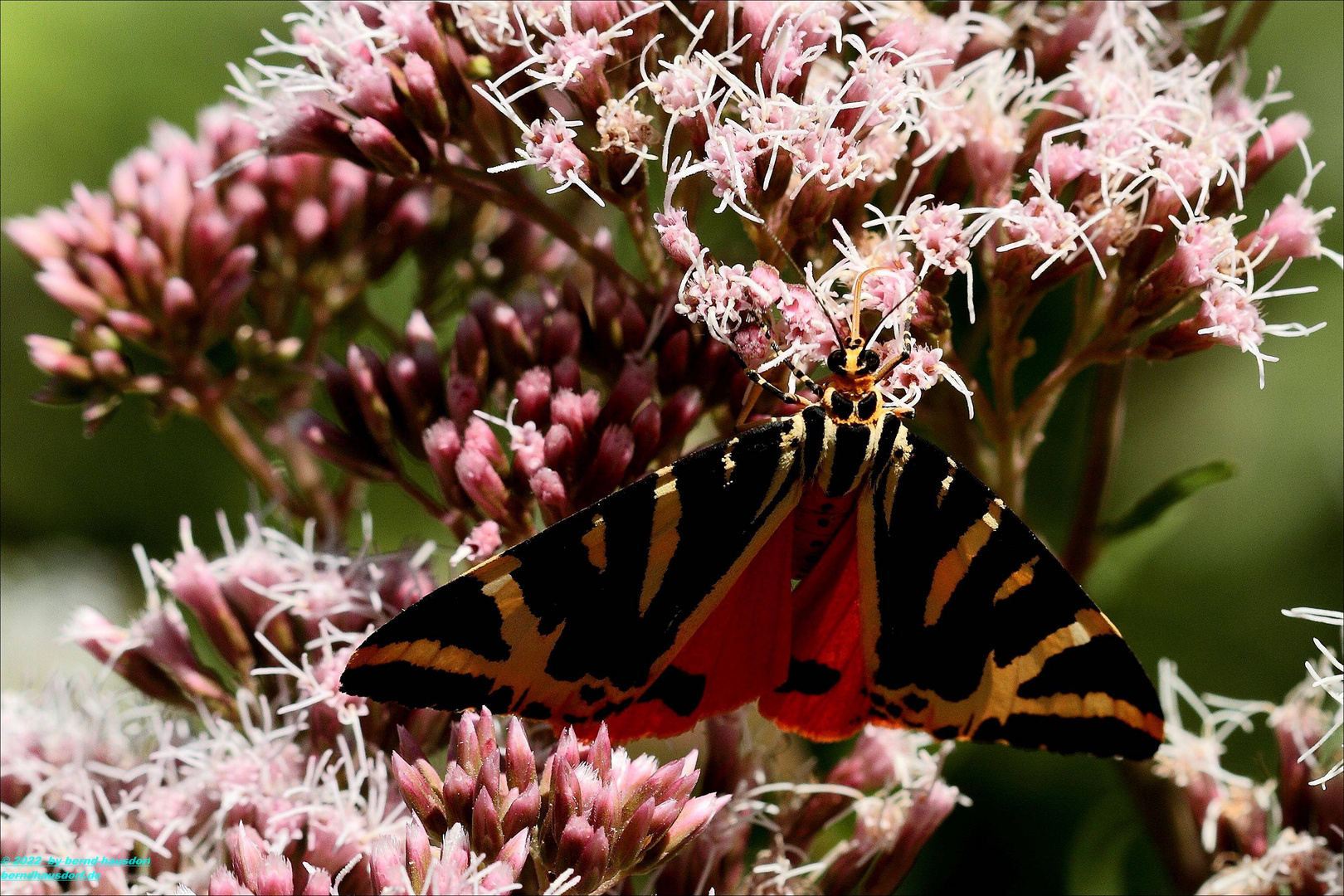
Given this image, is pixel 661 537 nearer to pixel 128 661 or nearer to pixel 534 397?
pixel 534 397

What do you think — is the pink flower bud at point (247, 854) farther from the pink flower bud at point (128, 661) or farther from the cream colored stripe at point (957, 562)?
the cream colored stripe at point (957, 562)

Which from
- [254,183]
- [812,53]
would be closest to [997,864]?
[812,53]

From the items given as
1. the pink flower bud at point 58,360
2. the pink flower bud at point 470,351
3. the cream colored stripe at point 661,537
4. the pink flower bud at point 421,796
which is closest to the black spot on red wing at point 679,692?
the cream colored stripe at point 661,537

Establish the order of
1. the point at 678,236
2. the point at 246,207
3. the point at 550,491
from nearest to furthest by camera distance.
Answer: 1. the point at 678,236
2. the point at 550,491
3. the point at 246,207

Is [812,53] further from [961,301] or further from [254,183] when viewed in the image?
[254,183]

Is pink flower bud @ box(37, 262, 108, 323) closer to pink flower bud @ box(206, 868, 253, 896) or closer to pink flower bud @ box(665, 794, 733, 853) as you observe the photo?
pink flower bud @ box(206, 868, 253, 896)

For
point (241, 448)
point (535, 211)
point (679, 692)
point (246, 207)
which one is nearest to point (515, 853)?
point (679, 692)
